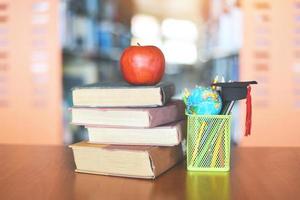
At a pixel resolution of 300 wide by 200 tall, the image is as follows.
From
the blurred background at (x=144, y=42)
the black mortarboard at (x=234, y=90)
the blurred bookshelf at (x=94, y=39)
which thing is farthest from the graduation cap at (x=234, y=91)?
the blurred bookshelf at (x=94, y=39)

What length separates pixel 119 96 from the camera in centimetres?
78

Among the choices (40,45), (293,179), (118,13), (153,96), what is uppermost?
(118,13)


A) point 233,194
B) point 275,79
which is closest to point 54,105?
point 275,79

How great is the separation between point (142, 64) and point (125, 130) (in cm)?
13

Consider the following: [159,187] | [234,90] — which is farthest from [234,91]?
[159,187]

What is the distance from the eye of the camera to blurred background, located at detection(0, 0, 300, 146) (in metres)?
2.06

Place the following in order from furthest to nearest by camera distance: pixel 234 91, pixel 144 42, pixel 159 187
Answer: pixel 144 42
pixel 234 91
pixel 159 187

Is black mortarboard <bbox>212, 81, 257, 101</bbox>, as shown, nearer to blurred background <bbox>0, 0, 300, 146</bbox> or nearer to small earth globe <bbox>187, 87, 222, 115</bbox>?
small earth globe <bbox>187, 87, 222, 115</bbox>

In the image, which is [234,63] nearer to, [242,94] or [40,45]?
[40,45]

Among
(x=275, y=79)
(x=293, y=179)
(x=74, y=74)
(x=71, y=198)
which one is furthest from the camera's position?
(x=74, y=74)

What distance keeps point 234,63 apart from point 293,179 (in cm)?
143

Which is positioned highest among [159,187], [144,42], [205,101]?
[144,42]

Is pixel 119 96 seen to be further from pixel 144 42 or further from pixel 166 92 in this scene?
pixel 144 42

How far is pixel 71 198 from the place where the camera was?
63 centimetres
